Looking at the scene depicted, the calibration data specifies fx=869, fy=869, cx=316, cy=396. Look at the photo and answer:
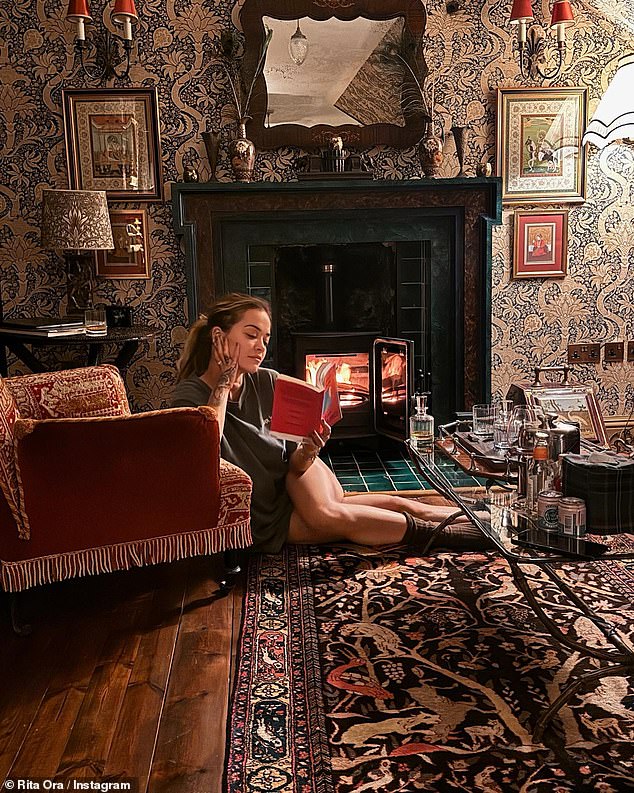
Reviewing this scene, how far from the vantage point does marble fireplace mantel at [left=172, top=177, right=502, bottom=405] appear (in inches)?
192

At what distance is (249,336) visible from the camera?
338 centimetres

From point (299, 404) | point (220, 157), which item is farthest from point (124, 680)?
point (220, 157)

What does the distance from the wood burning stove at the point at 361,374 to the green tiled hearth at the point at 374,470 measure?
0.40 ft

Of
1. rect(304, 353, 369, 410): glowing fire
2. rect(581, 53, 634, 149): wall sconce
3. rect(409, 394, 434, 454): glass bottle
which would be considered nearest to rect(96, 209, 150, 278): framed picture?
rect(304, 353, 369, 410): glowing fire

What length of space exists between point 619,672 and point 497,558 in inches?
47.0

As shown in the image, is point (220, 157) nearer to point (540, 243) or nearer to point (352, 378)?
point (352, 378)

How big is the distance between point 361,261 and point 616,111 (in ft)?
5.31

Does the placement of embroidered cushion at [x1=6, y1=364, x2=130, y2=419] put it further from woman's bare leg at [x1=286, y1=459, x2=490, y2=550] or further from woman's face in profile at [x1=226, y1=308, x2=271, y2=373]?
woman's bare leg at [x1=286, y1=459, x2=490, y2=550]

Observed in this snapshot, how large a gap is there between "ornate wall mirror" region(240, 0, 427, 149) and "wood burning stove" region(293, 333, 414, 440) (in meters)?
1.15

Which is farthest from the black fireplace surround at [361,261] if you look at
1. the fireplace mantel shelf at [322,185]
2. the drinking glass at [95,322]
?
the drinking glass at [95,322]

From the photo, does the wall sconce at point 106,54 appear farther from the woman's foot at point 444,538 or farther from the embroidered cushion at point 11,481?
the woman's foot at point 444,538

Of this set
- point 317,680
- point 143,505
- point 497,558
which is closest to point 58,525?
point 143,505

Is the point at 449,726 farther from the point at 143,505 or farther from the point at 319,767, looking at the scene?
the point at 143,505

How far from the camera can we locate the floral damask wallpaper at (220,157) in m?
4.91
